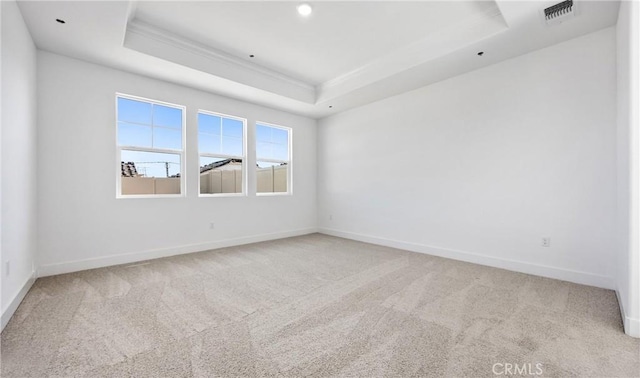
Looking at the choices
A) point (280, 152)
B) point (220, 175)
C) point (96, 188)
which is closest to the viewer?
point (96, 188)

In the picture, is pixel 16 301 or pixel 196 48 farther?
pixel 196 48

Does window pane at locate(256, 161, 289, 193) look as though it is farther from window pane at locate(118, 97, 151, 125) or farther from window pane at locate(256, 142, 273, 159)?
window pane at locate(118, 97, 151, 125)

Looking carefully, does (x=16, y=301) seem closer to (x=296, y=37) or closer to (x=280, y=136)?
(x=296, y=37)

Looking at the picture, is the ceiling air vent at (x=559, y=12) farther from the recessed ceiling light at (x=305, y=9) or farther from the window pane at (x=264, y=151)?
the window pane at (x=264, y=151)

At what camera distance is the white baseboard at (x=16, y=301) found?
2.02 m

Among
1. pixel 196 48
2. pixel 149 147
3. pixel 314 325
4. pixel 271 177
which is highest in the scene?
pixel 196 48

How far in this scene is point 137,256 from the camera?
3.76m

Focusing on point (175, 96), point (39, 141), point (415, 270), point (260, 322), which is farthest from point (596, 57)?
point (39, 141)

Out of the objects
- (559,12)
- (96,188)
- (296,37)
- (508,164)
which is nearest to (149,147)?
(96,188)

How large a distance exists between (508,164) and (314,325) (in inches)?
125

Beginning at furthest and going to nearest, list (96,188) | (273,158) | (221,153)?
1. (273,158)
2. (221,153)
3. (96,188)

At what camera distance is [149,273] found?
10.7 ft

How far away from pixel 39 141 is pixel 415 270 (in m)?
4.80

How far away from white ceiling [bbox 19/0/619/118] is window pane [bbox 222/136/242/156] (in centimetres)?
88
